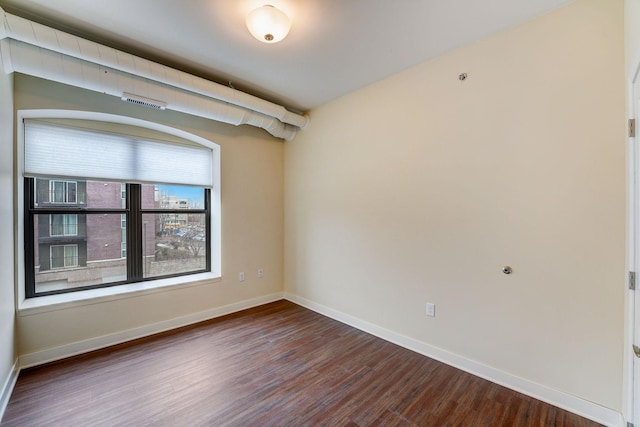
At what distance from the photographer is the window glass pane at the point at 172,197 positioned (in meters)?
3.25

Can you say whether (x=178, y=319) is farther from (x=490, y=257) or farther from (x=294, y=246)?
(x=490, y=257)

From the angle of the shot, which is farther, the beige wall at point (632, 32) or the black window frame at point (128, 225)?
the black window frame at point (128, 225)

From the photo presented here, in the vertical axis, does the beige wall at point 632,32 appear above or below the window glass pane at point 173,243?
above

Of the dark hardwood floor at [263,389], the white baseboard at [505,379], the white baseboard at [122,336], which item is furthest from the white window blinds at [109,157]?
the white baseboard at [505,379]

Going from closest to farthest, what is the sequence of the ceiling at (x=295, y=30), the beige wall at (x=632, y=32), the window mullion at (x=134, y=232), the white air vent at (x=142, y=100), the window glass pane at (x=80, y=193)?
the beige wall at (x=632, y=32) → the ceiling at (x=295, y=30) → the white air vent at (x=142, y=100) → the window glass pane at (x=80, y=193) → the window mullion at (x=134, y=232)

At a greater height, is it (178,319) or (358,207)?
(358,207)

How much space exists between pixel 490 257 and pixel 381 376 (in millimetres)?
1369

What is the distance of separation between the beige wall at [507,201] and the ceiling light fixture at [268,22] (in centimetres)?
142

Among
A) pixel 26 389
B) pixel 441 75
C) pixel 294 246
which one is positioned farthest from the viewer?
pixel 294 246

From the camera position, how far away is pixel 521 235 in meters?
2.06

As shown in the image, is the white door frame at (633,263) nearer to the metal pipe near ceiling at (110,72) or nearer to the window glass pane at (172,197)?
the metal pipe near ceiling at (110,72)

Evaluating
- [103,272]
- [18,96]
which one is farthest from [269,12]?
[103,272]

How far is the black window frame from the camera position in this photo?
2.54 metres

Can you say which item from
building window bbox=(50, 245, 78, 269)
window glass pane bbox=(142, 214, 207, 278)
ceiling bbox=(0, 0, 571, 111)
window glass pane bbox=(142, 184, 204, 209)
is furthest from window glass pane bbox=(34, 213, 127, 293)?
A: ceiling bbox=(0, 0, 571, 111)
